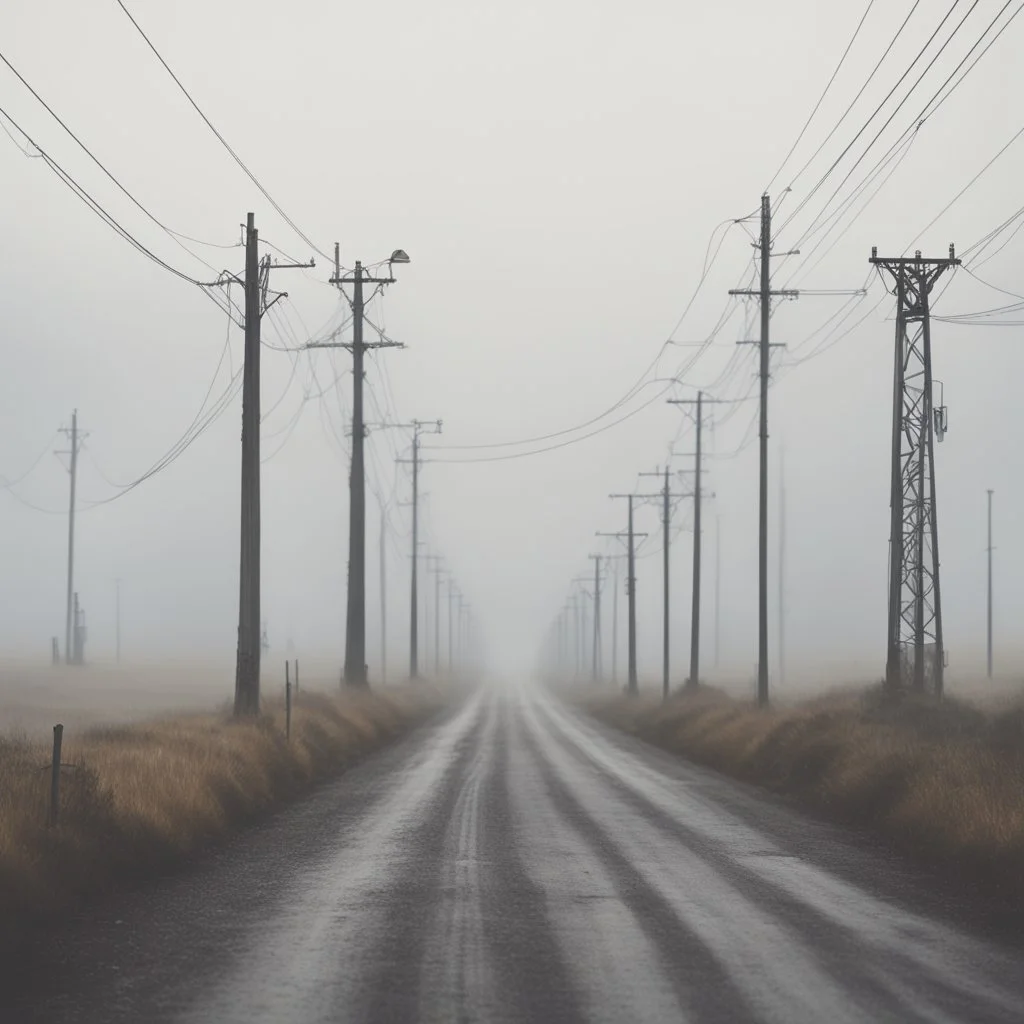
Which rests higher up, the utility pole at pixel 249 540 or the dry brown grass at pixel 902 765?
the utility pole at pixel 249 540

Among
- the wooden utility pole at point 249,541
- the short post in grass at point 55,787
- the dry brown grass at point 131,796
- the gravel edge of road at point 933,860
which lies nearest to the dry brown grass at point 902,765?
the gravel edge of road at point 933,860

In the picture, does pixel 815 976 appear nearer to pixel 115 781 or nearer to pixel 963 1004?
pixel 963 1004

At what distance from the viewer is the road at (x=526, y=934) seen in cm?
754

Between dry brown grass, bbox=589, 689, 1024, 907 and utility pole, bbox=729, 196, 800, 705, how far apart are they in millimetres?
1441

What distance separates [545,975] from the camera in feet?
26.9

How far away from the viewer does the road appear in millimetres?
7535

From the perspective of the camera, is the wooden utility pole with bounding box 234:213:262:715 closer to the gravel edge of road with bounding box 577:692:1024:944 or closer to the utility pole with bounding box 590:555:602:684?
the gravel edge of road with bounding box 577:692:1024:944

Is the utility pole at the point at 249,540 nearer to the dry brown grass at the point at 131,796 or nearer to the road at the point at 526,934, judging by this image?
the dry brown grass at the point at 131,796

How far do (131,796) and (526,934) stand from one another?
5781 mm

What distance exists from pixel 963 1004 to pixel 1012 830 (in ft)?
17.3

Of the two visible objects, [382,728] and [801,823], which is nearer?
[801,823]

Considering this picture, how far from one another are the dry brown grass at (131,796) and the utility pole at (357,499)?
1600 centimetres

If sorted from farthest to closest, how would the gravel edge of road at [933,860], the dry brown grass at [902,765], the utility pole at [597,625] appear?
the utility pole at [597,625]
the dry brown grass at [902,765]
the gravel edge of road at [933,860]

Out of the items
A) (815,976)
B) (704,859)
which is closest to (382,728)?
(704,859)
